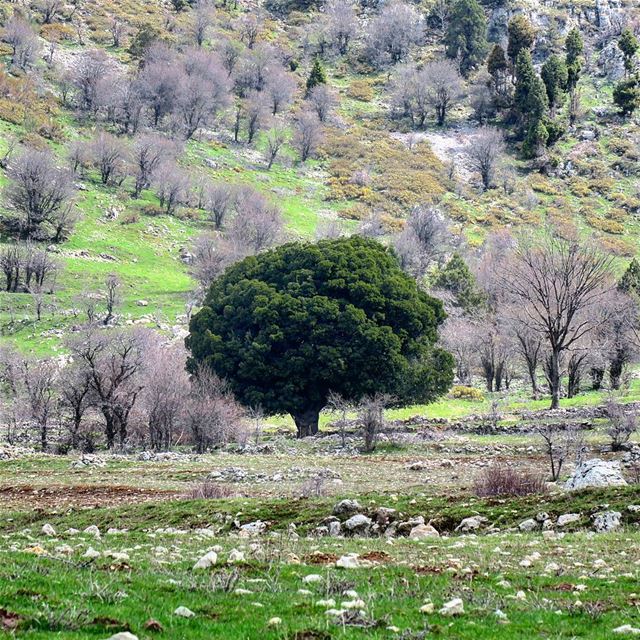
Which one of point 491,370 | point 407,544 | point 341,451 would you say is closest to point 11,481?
point 341,451

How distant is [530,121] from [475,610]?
437 feet

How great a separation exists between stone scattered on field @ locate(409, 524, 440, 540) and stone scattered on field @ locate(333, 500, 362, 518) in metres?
1.64

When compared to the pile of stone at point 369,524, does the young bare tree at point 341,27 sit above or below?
above

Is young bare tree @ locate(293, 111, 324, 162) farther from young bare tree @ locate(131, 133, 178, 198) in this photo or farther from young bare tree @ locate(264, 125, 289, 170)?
young bare tree @ locate(131, 133, 178, 198)

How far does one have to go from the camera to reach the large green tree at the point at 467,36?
533ft

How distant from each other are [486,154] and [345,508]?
4468 inches

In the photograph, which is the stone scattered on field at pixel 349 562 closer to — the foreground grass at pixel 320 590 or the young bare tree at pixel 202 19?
the foreground grass at pixel 320 590

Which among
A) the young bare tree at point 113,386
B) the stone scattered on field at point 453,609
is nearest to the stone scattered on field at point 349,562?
the stone scattered on field at point 453,609

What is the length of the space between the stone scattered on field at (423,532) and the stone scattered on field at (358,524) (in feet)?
3.12

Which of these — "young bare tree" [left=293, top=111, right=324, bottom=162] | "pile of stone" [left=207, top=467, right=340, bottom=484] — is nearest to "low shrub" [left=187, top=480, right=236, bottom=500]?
"pile of stone" [left=207, top=467, right=340, bottom=484]

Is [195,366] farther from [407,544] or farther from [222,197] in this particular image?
[222,197]

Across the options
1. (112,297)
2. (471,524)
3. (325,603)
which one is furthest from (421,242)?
(325,603)

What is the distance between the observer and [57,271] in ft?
242

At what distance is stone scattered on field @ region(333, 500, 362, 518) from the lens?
16.2 meters
